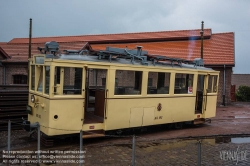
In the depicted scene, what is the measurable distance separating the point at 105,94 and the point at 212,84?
6.11 metres

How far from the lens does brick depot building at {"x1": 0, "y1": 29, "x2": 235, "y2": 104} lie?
20.9 metres

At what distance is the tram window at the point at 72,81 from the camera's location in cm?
827

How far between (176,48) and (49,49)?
19354 millimetres

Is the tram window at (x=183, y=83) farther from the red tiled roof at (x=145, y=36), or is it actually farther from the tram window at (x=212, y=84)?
the red tiled roof at (x=145, y=36)

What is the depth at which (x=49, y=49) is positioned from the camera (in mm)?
8461

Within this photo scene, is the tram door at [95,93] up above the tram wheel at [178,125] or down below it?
above

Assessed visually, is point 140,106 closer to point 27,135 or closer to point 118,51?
point 118,51

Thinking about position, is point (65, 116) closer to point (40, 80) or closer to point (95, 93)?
point (40, 80)

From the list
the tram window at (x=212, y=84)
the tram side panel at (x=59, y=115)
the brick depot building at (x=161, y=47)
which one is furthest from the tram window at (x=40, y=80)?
the brick depot building at (x=161, y=47)

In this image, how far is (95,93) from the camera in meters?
9.66

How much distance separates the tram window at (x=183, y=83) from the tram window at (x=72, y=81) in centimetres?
433

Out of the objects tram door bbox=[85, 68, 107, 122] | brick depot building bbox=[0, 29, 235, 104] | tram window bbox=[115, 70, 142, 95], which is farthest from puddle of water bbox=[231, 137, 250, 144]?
brick depot building bbox=[0, 29, 235, 104]

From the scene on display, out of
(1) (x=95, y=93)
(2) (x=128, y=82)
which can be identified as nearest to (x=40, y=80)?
(1) (x=95, y=93)

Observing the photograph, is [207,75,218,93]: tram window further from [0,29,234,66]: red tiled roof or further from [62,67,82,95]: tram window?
[0,29,234,66]: red tiled roof
